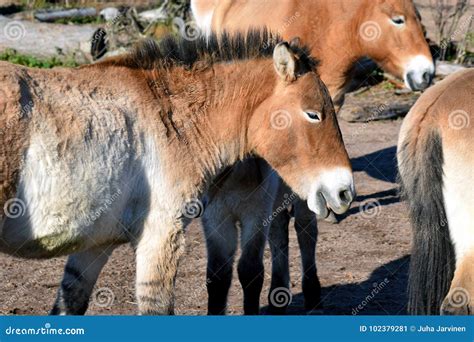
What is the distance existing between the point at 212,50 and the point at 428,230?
173cm

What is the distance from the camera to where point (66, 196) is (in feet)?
15.7

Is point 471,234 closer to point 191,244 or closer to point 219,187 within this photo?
point 219,187

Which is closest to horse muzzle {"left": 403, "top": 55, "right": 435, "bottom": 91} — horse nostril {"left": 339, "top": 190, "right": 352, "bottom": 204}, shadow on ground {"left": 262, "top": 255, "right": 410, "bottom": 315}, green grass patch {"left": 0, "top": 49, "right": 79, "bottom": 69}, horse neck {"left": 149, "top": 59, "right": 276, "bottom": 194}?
shadow on ground {"left": 262, "top": 255, "right": 410, "bottom": 315}

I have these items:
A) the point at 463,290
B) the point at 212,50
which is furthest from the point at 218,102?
the point at 463,290

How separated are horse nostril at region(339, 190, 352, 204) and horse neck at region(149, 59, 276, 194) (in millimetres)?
654

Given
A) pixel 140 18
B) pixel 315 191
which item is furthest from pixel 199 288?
pixel 140 18

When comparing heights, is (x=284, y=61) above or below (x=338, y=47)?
above

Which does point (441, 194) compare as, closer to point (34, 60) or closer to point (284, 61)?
point (284, 61)

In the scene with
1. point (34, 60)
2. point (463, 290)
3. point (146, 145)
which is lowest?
point (34, 60)

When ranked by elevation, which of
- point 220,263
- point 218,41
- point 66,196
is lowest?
point 220,263

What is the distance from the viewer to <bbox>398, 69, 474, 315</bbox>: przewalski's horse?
5.07 metres

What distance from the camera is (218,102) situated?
5496 millimetres

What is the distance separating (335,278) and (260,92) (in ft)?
8.79

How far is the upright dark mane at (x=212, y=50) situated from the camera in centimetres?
547
